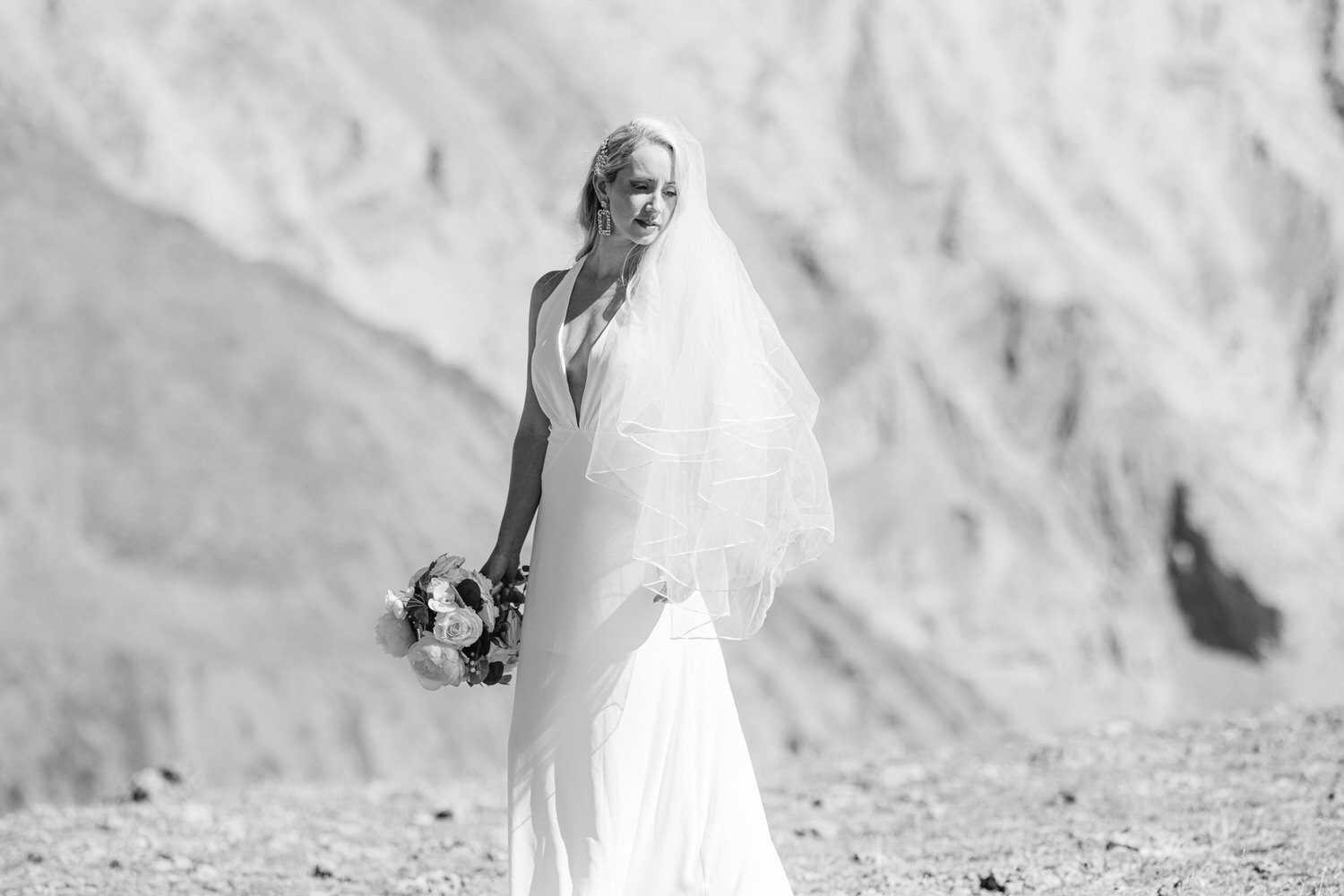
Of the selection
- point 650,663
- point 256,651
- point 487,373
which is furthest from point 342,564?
point 650,663

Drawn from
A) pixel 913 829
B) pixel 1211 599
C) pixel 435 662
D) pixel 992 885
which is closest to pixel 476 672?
pixel 435 662

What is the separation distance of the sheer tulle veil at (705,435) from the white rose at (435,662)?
530mm

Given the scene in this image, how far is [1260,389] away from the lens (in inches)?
1719

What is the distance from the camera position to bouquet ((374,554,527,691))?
426cm

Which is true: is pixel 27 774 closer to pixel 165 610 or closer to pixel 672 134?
pixel 165 610

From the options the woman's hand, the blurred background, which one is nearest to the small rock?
the woman's hand

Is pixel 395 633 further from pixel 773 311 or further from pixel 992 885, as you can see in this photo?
pixel 773 311

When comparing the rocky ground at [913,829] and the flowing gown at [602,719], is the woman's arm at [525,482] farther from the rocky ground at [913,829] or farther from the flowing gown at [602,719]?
the rocky ground at [913,829]

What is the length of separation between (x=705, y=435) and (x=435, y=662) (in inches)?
34.6

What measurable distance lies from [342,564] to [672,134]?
1918 cm

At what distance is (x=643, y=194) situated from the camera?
4.26 metres

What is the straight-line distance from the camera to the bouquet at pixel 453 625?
4.26 meters

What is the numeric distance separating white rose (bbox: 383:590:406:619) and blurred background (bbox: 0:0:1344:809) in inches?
183

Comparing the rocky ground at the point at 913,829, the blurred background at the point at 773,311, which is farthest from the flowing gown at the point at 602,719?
the blurred background at the point at 773,311
